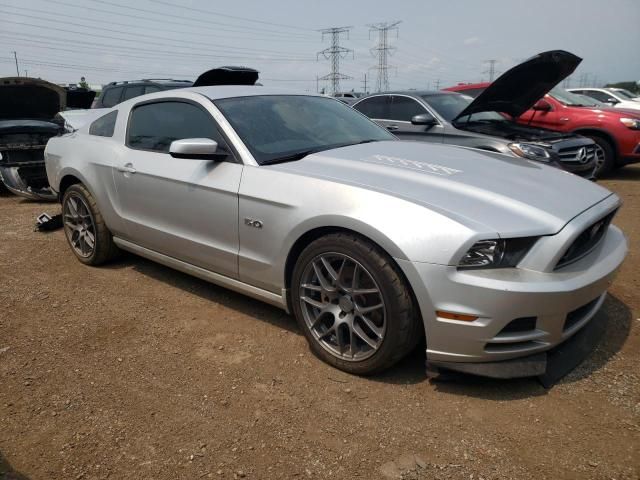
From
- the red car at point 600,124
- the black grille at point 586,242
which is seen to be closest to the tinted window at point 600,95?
the red car at point 600,124

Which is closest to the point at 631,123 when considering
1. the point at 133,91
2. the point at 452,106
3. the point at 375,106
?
the point at 452,106

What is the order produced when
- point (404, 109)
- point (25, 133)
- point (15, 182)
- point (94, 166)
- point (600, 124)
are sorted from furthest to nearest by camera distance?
1. point (600, 124)
2. point (404, 109)
3. point (25, 133)
4. point (15, 182)
5. point (94, 166)

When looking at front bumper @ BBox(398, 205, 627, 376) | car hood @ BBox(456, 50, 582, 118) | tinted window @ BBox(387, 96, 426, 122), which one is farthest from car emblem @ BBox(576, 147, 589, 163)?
front bumper @ BBox(398, 205, 627, 376)

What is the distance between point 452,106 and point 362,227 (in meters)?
5.30

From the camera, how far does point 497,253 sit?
229 cm

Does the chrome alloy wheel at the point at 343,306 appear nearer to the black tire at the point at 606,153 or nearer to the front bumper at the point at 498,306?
the front bumper at the point at 498,306

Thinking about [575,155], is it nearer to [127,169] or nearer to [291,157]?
[291,157]

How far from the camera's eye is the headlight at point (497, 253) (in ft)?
7.45

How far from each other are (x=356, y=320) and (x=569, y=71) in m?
5.41

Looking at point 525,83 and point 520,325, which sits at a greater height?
point 525,83

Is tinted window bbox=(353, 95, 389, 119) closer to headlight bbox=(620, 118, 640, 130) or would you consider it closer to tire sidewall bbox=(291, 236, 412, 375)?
headlight bbox=(620, 118, 640, 130)

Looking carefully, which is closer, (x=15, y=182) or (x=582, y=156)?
(x=15, y=182)

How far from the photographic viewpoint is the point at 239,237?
10.0ft

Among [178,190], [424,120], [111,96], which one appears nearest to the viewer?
[178,190]
